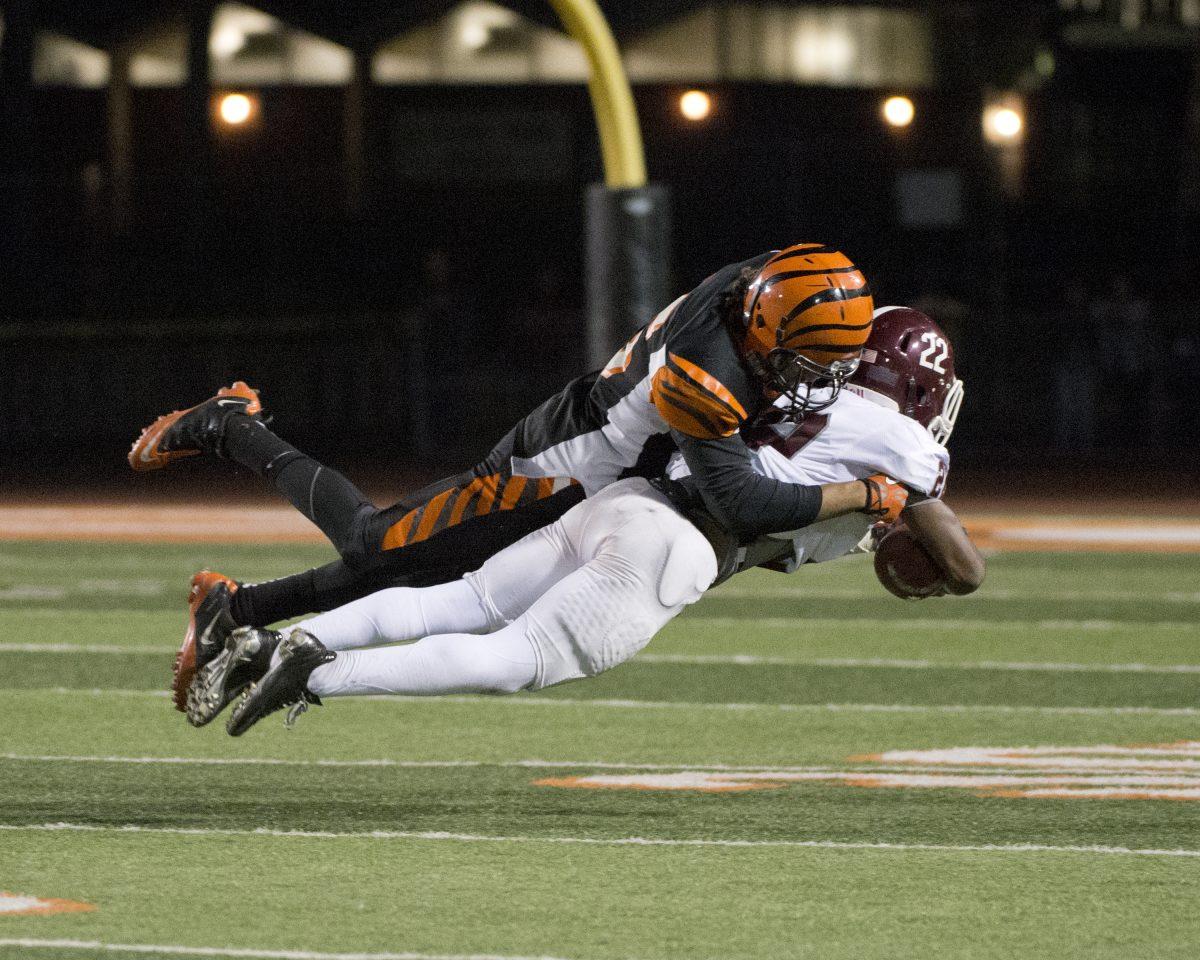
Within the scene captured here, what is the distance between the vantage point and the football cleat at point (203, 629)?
632 cm

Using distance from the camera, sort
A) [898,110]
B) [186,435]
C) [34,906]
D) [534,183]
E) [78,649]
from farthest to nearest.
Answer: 1. [534,183]
2. [898,110]
3. [78,649]
4. [186,435]
5. [34,906]

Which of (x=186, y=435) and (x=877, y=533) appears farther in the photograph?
(x=186, y=435)

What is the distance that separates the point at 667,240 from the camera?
11.5 metres

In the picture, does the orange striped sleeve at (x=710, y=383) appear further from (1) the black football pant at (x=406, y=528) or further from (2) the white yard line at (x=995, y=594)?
(2) the white yard line at (x=995, y=594)

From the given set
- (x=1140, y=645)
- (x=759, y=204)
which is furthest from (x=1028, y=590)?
(x=759, y=204)

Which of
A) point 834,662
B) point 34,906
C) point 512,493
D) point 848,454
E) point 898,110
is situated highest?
point 898,110

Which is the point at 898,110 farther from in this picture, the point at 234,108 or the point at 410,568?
the point at 410,568

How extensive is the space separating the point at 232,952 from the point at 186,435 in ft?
7.69

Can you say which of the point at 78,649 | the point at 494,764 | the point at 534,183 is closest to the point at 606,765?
the point at 494,764

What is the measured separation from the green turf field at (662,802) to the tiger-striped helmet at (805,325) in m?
1.16

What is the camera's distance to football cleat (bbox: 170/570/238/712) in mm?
6320

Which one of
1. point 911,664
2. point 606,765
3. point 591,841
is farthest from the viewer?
point 911,664

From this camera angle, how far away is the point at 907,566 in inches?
254

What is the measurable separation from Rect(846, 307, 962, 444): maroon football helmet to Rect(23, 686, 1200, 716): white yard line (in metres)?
2.37
